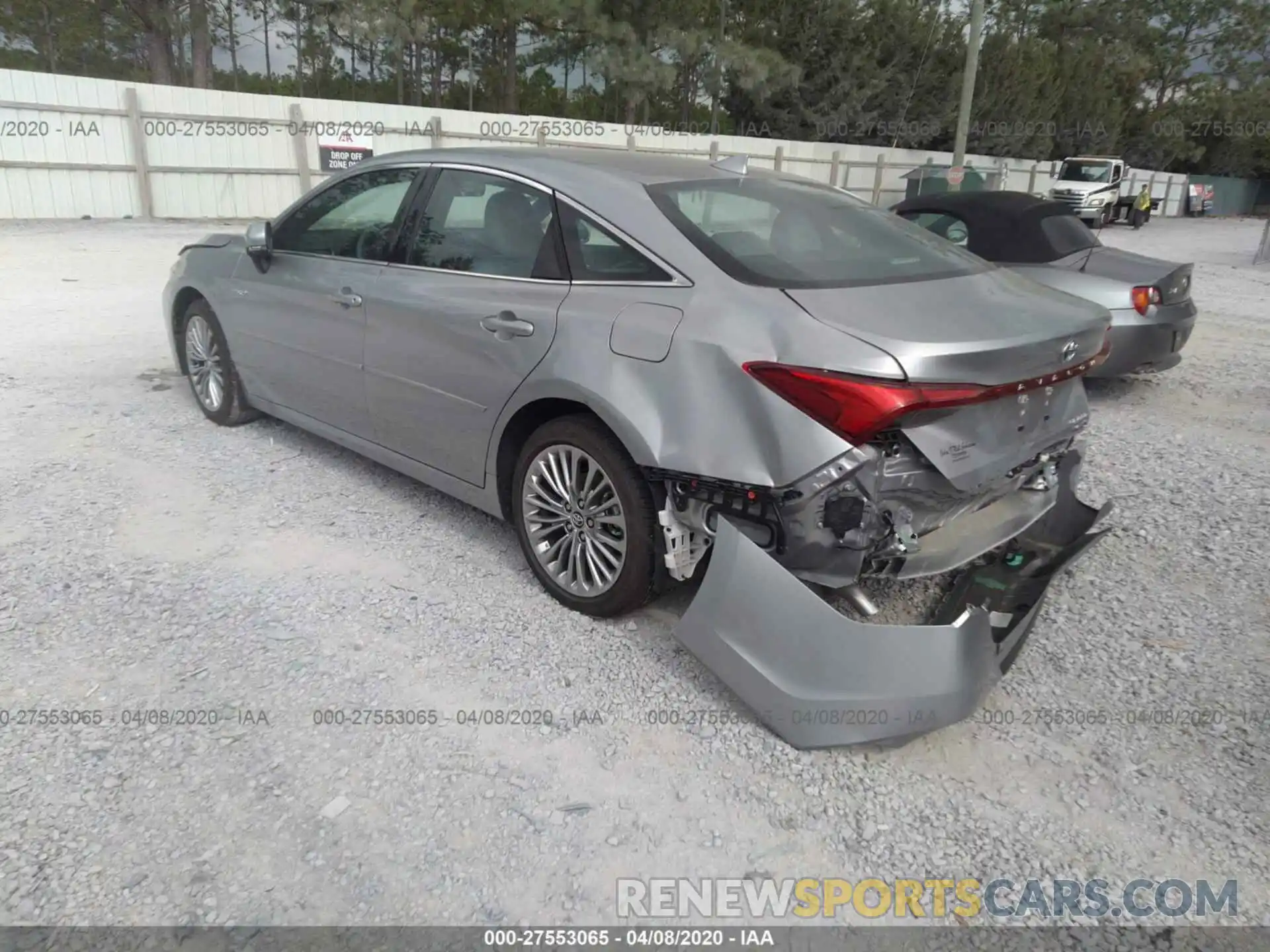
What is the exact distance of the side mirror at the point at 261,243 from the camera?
14.1ft

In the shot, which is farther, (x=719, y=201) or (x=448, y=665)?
(x=719, y=201)

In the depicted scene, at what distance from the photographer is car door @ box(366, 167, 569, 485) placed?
3.22m

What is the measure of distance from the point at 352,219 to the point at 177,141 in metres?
14.3

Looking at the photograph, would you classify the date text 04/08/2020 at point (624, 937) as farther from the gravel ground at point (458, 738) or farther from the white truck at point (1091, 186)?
the white truck at point (1091, 186)

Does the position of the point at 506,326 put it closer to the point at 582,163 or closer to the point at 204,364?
the point at 582,163

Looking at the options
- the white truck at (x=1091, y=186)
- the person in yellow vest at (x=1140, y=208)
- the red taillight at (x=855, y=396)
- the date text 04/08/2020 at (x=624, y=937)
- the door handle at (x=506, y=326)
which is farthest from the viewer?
the person in yellow vest at (x=1140, y=208)

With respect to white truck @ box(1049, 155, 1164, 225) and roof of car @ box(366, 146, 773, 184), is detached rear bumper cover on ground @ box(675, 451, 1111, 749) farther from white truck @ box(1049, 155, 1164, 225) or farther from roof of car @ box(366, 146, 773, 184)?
white truck @ box(1049, 155, 1164, 225)

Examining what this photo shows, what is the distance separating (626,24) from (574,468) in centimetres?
2170

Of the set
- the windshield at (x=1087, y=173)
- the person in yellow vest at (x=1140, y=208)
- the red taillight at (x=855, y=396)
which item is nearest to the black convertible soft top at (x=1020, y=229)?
the red taillight at (x=855, y=396)

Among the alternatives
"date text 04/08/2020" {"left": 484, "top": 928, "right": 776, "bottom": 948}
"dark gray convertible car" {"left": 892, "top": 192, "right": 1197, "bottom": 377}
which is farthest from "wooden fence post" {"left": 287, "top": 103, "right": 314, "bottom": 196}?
"date text 04/08/2020" {"left": 484, "top": 928, "right": 776, "bottom": 948}

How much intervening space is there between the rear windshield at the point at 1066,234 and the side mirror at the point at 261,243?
5.11 metres

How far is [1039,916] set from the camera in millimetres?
2109

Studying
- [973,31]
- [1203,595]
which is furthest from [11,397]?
[973,31]

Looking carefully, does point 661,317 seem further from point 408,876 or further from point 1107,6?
point 1107,6
